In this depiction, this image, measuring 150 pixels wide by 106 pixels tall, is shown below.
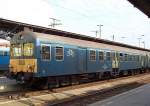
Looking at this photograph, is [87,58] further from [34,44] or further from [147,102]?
[147,102]

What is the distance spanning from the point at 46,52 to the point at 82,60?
4.69 m

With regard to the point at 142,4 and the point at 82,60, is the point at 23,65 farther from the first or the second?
the point at 142,4

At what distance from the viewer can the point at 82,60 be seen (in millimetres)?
22312

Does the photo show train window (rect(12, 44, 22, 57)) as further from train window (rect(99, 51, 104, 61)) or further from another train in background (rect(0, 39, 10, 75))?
another train in background (rect(0, 39, 10, 75))

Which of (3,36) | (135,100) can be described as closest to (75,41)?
(135,100)

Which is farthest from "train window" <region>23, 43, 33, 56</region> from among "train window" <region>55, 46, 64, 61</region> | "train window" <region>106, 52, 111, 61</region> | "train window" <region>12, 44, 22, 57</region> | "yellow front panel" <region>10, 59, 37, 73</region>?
"train window" <region>106, 52, 111, 61</region>

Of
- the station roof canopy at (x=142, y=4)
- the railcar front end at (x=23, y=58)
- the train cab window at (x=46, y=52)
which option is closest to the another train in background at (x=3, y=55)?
the railcar front end at (x=23, y=58)

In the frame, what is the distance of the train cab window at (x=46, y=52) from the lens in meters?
17.9

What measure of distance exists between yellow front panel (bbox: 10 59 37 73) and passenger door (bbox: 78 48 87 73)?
14.8ft

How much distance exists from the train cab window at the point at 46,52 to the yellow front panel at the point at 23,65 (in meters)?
0.62

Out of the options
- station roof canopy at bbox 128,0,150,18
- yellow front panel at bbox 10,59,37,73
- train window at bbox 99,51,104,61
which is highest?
station roof canopy at bbox 128,0,150,18

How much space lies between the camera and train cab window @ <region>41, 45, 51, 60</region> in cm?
1786

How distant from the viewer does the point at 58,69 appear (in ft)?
63.0

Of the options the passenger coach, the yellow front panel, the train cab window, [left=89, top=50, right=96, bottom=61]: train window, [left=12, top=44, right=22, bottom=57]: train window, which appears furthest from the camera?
[left=89, top=50, right=96, bottom=61]: train window
